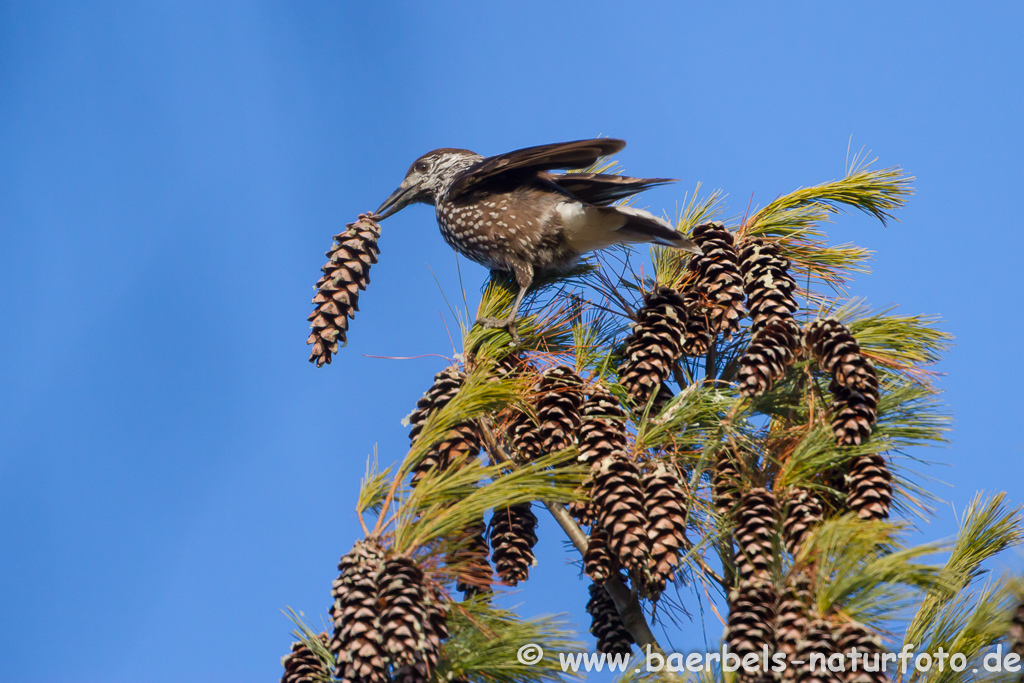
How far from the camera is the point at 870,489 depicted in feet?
6.43

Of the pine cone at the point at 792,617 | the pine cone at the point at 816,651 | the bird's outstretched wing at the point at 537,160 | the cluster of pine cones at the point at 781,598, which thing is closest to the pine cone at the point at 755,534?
the cluster of pine cones at the point at 781,598

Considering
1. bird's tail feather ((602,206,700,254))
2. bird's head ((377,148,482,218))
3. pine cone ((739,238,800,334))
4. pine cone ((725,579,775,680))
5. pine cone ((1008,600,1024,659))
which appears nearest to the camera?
pine cone ((1008,600,1024,659))

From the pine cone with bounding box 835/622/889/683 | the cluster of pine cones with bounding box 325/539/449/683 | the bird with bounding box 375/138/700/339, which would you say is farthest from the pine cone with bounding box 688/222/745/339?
the cluster of pine cones with bounding box 325/539/449/683

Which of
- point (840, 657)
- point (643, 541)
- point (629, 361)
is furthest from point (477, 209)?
point (840, 657)

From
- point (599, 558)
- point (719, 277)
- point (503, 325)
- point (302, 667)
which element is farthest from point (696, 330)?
point (302, 667)

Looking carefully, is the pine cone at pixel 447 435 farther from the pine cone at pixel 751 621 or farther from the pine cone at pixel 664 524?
the pine cone at pixel 751 621

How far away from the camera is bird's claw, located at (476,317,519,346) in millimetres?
2627

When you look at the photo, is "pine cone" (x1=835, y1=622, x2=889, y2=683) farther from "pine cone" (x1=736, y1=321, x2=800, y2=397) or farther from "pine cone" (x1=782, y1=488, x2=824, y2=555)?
"pine cone" (x1=736, y1=321, x2=800, y2=397)

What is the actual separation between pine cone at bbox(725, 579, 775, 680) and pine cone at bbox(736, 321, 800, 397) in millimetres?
475

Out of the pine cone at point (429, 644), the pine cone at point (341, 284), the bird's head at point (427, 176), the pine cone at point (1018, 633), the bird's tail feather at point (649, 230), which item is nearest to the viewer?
the pine cone at point (1018, 633)

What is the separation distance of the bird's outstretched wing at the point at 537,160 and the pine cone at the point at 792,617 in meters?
1.50

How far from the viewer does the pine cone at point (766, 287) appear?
219 cm

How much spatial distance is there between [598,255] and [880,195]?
0.89m

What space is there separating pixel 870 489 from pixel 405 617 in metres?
1.03
